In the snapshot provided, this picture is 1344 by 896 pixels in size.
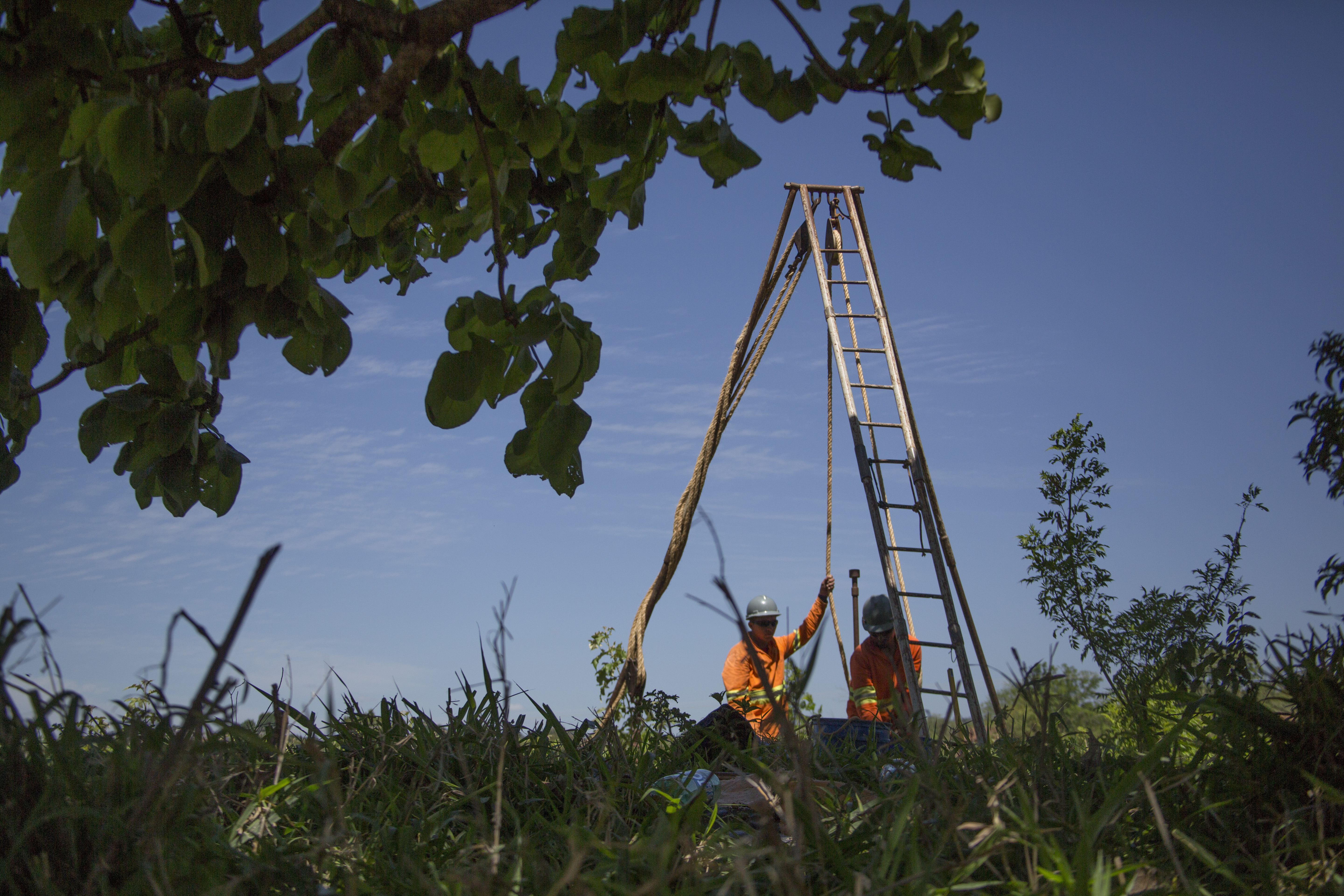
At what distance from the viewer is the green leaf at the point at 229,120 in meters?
1.75

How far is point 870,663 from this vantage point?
540 centimetres

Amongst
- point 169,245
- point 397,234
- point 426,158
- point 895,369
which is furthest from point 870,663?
point 169,245

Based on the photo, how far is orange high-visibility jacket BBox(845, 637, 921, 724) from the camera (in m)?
2.29

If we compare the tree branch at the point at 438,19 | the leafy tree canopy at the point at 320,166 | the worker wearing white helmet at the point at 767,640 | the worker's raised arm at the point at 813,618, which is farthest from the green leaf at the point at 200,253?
the worker's raised arm at the point at 813,618

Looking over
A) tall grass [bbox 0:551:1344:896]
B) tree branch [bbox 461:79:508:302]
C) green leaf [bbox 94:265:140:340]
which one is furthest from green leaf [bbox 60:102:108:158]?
tall grass [bbox 0:551:1344:896]

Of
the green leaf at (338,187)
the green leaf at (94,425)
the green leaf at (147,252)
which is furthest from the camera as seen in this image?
the green leaf at (94,425)

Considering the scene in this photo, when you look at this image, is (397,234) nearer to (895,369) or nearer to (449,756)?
(449,756)

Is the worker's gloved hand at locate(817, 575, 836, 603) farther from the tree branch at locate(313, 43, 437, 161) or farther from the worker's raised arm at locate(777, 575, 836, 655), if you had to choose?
the tree branch at locate(313, 43, 437, 161)

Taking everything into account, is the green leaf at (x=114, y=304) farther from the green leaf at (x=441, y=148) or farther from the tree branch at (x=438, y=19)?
the tree branch at (x=438, y=19)

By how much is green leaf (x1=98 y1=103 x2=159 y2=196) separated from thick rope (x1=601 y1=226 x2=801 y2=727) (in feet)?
7.20

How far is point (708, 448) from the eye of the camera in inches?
174

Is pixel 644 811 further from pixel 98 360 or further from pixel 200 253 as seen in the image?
pixel 98 360

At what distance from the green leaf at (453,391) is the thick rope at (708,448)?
1437mm

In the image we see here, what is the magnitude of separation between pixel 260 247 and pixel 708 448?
274 cm
